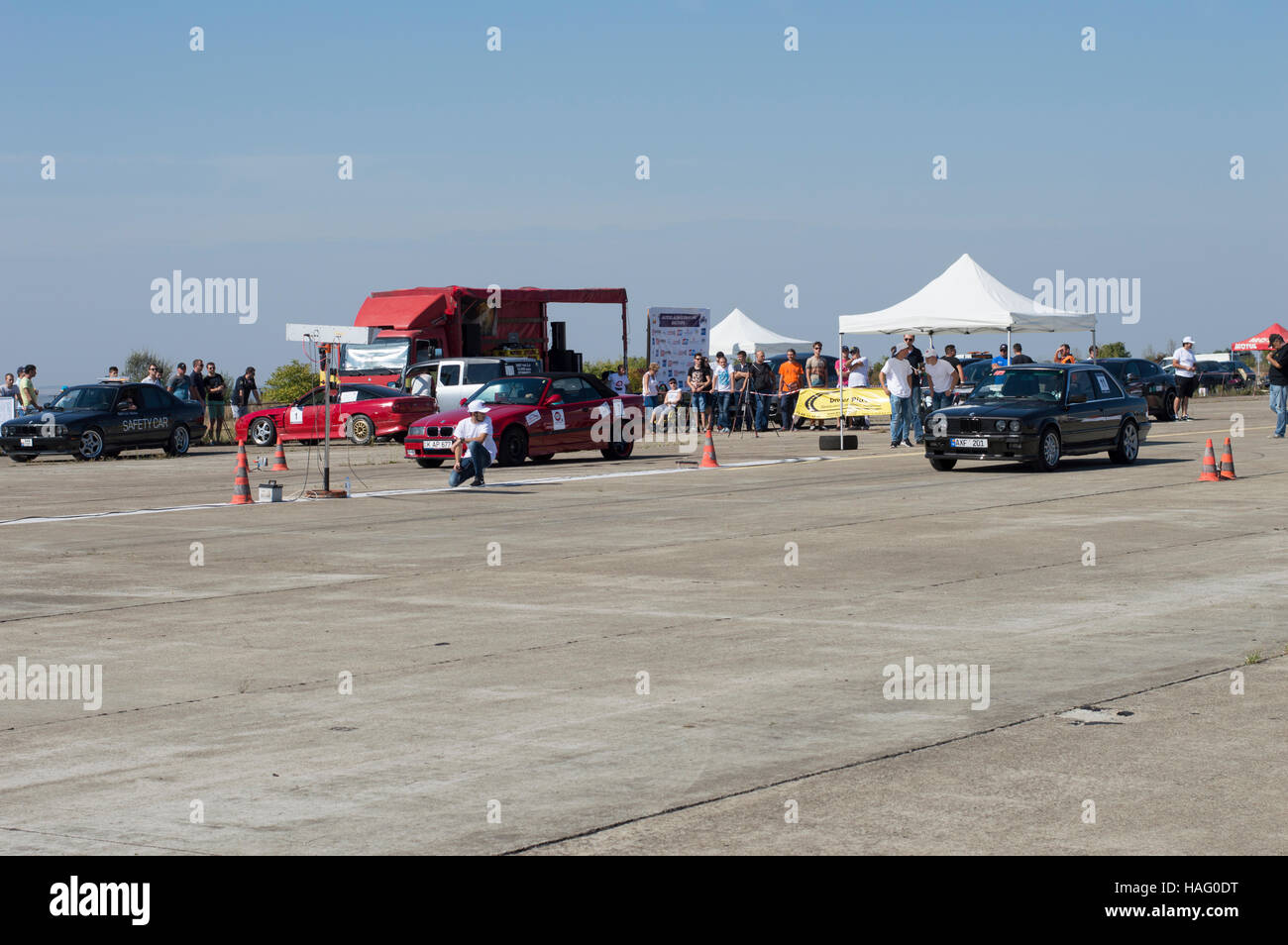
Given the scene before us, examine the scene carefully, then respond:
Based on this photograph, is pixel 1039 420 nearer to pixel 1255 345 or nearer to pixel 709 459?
pixel 709 459

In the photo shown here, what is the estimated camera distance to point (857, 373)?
3684 centimetres

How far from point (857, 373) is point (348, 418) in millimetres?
11808

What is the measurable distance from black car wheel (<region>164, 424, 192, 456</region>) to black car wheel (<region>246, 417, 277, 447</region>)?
4.63ft

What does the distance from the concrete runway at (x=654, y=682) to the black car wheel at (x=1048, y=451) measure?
4578mm

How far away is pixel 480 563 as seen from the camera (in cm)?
1365

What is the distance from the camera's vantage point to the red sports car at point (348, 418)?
32.8m

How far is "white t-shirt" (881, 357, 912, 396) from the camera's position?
28.2 meters

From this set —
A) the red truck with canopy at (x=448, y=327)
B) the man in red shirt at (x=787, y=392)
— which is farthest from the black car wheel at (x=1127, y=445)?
the red truck with canopy at (x=448, y=327)

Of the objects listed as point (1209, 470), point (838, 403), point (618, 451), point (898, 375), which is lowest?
point (1209, 470)

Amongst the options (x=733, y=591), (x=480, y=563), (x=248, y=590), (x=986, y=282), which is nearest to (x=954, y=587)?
(x=733, y=591)

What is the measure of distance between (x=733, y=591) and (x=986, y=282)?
2963 centimetres

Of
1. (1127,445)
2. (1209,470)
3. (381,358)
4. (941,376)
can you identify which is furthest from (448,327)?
(1209,470)

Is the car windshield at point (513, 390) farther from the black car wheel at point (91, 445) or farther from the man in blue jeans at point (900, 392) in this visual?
the black car wheel at point (91, 445)
